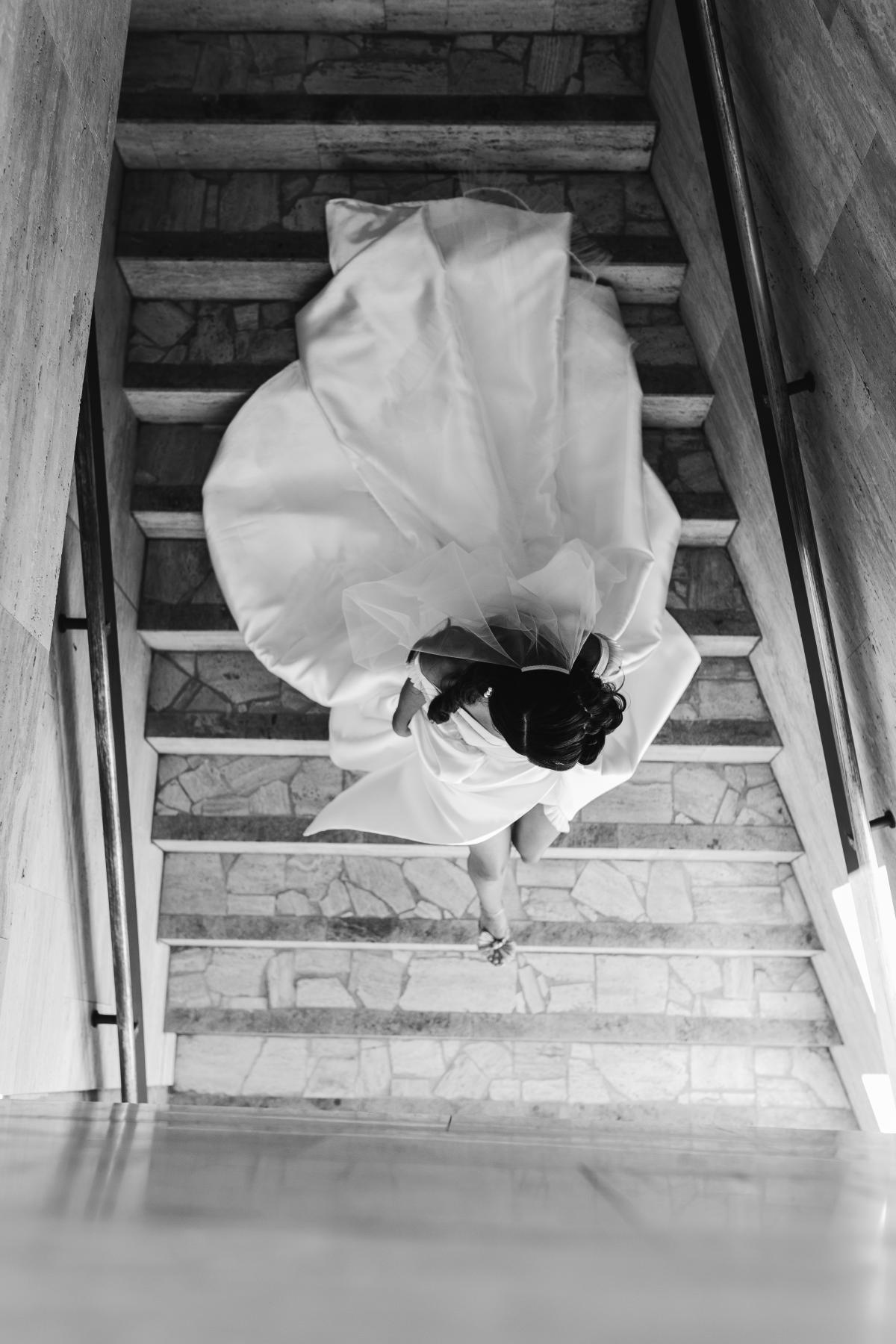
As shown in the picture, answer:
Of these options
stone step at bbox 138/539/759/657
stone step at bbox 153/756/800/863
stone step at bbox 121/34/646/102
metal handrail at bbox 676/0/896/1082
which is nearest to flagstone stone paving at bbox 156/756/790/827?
stone step at bbox 153/756/800/863

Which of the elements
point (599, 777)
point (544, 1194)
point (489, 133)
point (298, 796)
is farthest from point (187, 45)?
point (544, 1194)

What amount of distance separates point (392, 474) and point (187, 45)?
1830 millimetres

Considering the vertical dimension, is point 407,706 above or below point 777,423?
below

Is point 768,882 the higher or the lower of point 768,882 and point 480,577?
the lower

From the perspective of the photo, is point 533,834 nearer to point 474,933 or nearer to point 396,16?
point 474,933

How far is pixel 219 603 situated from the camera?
11.6ft

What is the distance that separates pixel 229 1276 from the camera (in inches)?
8.9

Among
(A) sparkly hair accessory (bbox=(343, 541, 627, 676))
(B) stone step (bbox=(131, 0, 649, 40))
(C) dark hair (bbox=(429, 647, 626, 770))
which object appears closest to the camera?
(C) dark hair (bbox=(429, 647, 626, 770))

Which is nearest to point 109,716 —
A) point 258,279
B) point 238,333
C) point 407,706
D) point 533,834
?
point 407,706

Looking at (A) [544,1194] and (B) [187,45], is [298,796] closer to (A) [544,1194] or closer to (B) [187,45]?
(B) [187,45]

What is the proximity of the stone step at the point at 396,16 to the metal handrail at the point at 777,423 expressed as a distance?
1029 millimetres

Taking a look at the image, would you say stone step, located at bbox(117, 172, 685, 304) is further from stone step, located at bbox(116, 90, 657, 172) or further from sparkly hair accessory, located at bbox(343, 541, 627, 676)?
sparkly hair accessory, located at bbox(343, 541, 627, 676)

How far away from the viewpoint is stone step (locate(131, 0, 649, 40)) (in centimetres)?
351

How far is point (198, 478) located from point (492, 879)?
1.66 metres
